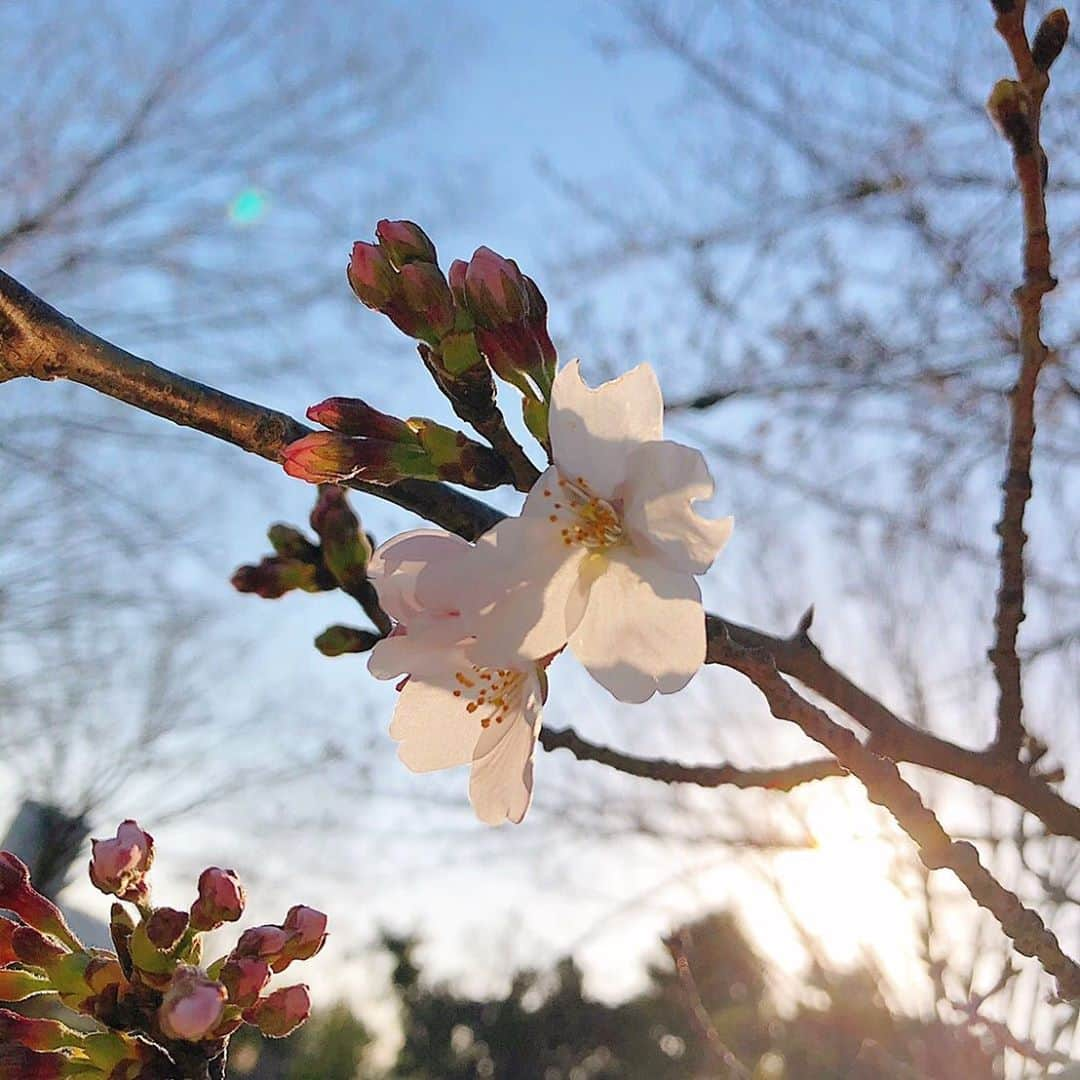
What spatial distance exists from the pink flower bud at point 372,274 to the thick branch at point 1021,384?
457mm

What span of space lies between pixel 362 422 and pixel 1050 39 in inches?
22.6

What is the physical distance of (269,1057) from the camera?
35.5ft

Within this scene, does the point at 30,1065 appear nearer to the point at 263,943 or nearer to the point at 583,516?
the point at 263,943

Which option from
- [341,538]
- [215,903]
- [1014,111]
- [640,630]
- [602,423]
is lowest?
[215,903]

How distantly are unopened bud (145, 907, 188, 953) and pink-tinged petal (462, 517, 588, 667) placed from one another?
0.90 ft

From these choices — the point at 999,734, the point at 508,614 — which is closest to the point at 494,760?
the point at 508,614

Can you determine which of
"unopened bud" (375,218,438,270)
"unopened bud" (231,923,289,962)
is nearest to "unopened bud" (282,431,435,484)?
"unopened bud" (375,218,438,270)

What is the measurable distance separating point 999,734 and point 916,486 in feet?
8.76

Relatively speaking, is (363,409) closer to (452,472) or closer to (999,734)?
(452,472)

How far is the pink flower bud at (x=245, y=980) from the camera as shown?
2.23 feet

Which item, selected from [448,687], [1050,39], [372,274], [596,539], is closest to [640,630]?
[596,539]

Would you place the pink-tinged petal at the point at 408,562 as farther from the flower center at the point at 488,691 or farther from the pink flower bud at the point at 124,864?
the pink flower bud at the point at 124,864

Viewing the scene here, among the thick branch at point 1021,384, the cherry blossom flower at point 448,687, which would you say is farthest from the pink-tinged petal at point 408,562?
the thick branch at point 1021,384

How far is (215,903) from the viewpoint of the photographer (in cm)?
73
